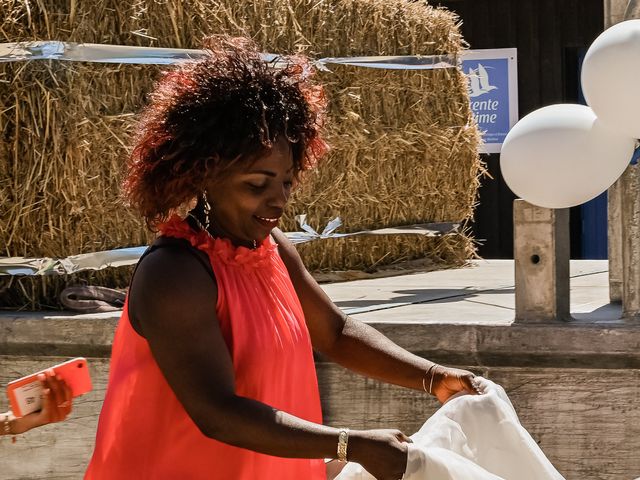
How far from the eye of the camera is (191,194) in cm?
232

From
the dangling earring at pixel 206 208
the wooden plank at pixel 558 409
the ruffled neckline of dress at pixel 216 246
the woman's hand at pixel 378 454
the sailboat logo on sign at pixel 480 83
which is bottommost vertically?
the wooden plank at pixel 558 409

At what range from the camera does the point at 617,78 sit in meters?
3.78

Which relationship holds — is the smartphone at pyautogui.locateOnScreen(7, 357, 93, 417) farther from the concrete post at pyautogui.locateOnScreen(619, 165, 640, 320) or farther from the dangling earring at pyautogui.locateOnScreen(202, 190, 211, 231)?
the concrete post at pyautogui.locateOnScreen(619, 165, 640, 320)

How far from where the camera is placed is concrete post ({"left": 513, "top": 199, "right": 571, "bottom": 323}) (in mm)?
4129

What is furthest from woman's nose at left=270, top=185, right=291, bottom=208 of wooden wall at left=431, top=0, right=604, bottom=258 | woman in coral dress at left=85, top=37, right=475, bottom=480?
wooden wall at left=431, top=0, right=604, bottom=258

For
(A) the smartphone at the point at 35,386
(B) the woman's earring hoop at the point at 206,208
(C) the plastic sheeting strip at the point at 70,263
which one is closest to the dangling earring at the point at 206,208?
(B) the woman's earring hoop at the point at 206,208

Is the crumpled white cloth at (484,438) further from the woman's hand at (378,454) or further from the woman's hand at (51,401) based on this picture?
the woman's hand at (51,401)

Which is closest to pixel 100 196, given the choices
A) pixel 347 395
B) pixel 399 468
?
pixel 347 395

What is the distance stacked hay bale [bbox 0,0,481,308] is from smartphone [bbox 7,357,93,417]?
1.60 metres

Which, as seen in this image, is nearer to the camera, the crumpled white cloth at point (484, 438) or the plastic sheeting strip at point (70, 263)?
the crumpled white cloth at point (484, 438)

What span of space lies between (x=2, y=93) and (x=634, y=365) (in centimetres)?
276

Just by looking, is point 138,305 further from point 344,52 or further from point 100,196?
point 344,52

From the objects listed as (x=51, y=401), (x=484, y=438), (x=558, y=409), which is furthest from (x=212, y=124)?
(x=558, y=409)

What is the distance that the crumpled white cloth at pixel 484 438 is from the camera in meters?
2.53
